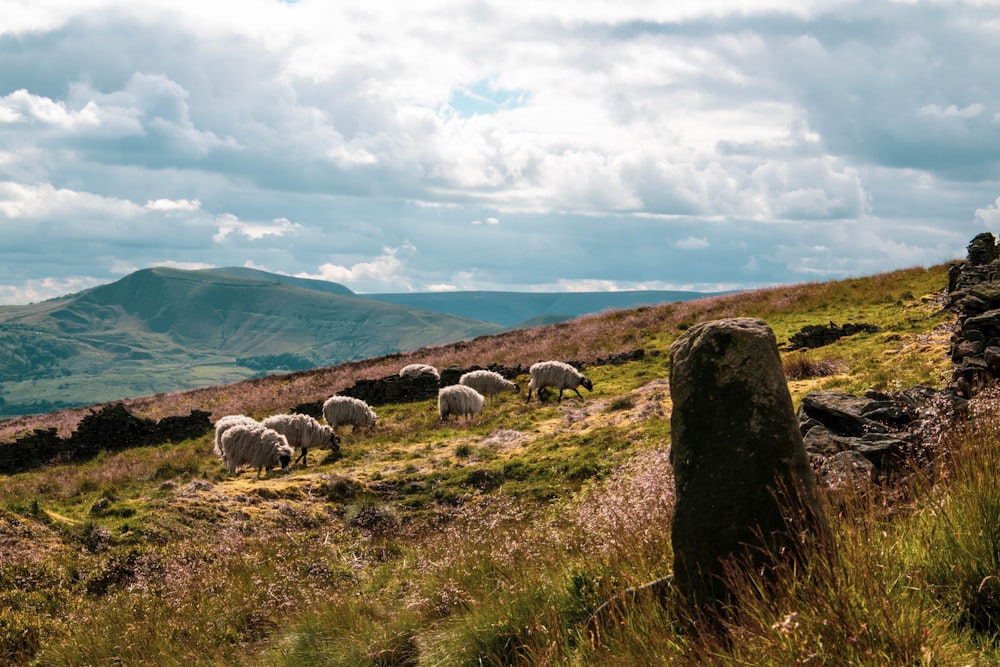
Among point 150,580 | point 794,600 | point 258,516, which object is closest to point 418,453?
point 258,516

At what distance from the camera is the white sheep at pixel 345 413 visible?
2841 centimetres

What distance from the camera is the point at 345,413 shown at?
28.5m

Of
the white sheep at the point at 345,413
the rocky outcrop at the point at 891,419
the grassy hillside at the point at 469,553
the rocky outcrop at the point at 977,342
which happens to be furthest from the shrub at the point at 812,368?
Result: the white sheep at the point at 345,413

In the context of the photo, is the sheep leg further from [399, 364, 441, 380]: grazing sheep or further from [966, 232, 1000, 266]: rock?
[966, 232, 1000, 266]: rock

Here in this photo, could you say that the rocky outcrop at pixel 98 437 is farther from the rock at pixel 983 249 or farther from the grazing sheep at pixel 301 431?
the rock at pixel 983 249

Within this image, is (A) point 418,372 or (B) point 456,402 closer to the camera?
(B) point 456,402

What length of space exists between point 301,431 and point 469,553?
15.9 m

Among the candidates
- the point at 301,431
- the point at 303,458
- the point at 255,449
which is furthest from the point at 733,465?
the point at 301,431

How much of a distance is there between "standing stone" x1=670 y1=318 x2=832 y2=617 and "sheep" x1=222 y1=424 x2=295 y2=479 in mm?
17164

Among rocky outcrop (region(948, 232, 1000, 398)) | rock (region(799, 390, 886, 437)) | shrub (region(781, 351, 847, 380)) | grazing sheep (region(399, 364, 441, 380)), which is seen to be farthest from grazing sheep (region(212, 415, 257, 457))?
rocky outcrop (region(948, 232, 1000, 398))

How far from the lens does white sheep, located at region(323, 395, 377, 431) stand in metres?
28.4

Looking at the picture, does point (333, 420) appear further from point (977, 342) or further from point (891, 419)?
point (891, 419)

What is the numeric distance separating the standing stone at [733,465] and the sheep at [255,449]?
1716 cm

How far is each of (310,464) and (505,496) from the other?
9.00 metres
